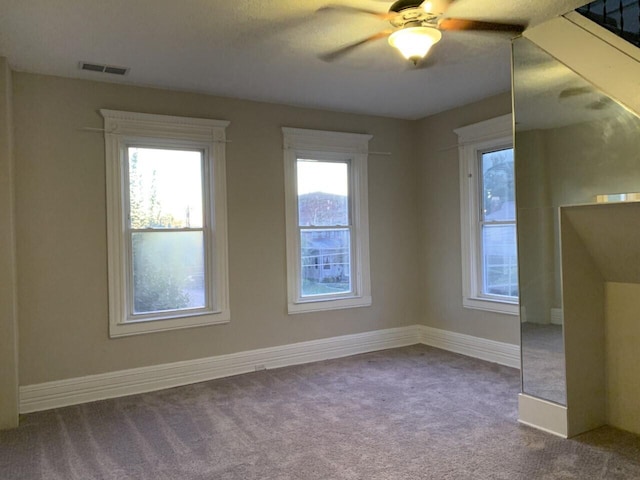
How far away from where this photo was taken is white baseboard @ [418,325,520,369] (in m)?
4.52

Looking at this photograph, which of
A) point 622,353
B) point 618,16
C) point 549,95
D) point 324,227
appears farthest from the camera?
point 324,227

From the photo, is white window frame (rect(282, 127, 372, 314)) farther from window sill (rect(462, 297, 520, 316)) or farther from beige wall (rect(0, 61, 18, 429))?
beige wall (rect(0, 61, 18, 429))

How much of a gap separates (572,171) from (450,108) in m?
2.39

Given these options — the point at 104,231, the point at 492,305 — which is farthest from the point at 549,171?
the point at 104,231

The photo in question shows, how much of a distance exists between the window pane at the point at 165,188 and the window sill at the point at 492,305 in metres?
2.86

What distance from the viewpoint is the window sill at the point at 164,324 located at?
13.1 ft

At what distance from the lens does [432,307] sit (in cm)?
546

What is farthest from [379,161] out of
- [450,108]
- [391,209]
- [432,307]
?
[432,307]

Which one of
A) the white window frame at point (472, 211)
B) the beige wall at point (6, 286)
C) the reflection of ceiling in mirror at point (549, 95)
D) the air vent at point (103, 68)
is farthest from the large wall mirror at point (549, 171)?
the beige wall at point (6, 286)

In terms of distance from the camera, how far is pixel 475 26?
3.07 metres

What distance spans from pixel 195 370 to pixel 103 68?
265cm

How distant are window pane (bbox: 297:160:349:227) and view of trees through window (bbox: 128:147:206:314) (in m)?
1.08

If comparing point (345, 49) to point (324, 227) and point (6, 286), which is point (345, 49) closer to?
point (324, 227)

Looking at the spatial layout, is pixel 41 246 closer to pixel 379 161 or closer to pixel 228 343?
pixel 228 343
